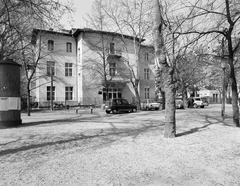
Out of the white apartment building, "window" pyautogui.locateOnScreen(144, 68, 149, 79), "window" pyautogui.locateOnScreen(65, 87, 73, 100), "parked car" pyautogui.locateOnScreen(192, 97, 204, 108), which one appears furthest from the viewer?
"window" pyautogui.locateOnScreen(144, 68, 149, 79)

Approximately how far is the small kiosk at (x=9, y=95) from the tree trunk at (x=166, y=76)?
843 cm

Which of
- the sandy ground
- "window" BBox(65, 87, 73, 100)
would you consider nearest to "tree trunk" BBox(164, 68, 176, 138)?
the sandy ground

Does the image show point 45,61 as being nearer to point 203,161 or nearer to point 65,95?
point 65,95

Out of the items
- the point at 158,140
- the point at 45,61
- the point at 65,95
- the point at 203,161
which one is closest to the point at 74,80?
the point at 65,95

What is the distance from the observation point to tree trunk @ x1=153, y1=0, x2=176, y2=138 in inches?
296

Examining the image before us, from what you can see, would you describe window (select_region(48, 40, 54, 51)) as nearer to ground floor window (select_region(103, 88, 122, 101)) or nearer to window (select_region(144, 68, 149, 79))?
ground floor window (select_region(103, 88, 122, 101))

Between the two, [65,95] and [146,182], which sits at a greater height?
[65,95]

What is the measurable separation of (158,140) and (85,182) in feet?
12.9

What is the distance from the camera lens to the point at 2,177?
4086 mm

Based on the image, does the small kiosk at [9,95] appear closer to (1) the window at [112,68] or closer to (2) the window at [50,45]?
(2) the window at [50,45]

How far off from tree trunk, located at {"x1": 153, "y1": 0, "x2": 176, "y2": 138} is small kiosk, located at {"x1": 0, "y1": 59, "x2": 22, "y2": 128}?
27.7ft

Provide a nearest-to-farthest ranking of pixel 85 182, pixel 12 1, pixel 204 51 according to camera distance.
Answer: pixel 85 182
pixel 12 1
pixel 204 51

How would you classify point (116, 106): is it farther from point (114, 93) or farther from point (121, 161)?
point (121, 161)

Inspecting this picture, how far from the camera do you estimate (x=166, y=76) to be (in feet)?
24.9
